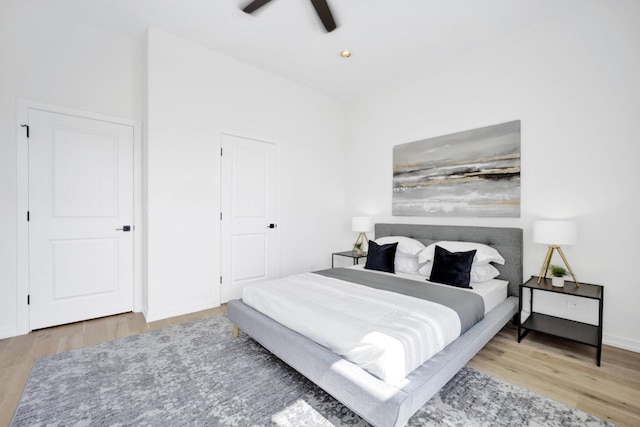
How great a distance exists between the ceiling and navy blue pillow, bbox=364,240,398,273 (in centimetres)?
231

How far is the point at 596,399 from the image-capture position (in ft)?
5.98

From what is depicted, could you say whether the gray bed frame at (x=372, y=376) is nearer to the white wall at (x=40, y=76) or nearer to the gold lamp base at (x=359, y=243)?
the gold lamp base at (x=359, y=243)

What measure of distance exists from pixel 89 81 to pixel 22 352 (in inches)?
103

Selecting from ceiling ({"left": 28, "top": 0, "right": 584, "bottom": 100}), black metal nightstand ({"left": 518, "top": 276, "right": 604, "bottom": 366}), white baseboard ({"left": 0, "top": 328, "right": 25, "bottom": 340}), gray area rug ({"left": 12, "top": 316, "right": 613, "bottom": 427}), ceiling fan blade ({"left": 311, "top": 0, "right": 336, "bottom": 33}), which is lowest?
gray area rug ({"left": 12, "top": 316, "right": 613, "bottom": 427})

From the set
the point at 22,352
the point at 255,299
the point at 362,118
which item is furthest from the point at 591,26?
the point at 22,352

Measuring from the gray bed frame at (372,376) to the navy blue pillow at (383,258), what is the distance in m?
1.08

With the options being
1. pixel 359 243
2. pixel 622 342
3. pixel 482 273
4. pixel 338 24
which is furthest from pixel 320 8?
pixel 622 342

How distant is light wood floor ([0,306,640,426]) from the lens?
1.80 meters

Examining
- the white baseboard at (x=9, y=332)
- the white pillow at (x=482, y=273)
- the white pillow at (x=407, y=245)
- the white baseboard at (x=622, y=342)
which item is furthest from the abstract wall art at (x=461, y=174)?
the white baseboard at (x=9, y=332)

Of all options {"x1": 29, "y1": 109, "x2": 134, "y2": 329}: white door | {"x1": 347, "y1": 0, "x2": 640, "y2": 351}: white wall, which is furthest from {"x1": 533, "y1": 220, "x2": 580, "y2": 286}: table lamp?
{"x1": 29, "y1": 109, "x2": 134, "y2": 329}: white door

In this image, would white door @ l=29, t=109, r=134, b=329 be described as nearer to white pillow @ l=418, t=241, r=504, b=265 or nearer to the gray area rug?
the gray area rug

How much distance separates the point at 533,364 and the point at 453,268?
915mm

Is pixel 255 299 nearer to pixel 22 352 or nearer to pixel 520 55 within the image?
pixel 22 352

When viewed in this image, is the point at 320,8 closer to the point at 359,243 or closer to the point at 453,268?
the point at 453,268
